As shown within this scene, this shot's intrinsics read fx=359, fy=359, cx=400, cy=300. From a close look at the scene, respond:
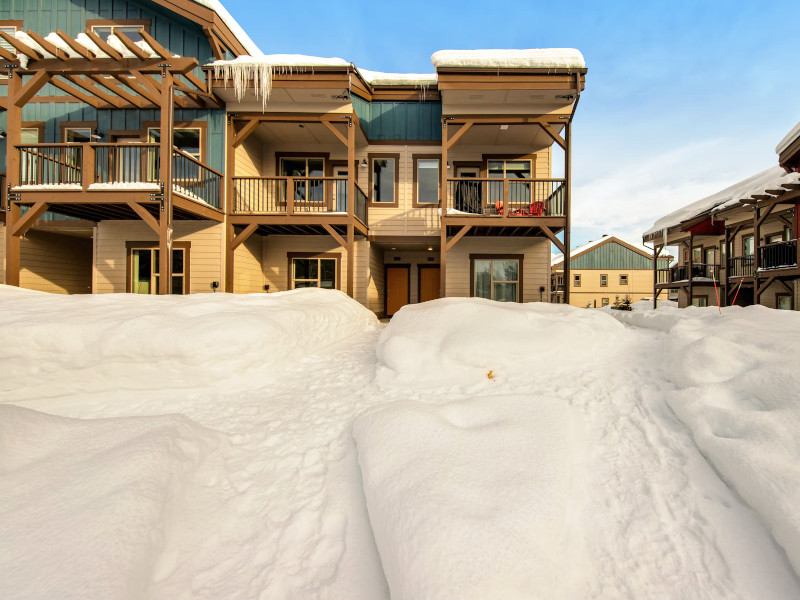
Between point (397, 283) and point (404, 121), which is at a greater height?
point (404, 121)

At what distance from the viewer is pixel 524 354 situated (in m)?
4.06

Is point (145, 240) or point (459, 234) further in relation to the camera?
point (145, 240)

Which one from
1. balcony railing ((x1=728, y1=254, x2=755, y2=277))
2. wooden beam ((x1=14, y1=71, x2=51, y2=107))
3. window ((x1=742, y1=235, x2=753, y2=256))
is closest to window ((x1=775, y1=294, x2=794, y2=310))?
balcony railing ((x1=728, y1=254, x2=755, y2=277))

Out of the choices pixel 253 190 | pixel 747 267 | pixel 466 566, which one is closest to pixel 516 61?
pixel 253 190

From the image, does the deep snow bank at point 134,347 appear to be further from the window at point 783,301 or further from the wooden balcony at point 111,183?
the window at point 783,301

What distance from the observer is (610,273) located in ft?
101

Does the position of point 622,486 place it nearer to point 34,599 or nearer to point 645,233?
point 34,599

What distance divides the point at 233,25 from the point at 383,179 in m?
6.12

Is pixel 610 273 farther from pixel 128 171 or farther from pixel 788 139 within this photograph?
pixel 128 171

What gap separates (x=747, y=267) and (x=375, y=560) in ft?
60.1

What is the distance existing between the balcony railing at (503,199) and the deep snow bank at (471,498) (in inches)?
321

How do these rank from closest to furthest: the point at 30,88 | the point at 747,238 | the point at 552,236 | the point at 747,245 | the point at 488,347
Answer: the point at 488,347 → the point at 30,88 → the point at 552,236 → the point at 747,238 → the point at 747,245

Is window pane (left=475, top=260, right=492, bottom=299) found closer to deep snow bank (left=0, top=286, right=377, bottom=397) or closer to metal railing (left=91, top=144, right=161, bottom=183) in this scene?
deep snow bank (left=0, top=286, right=377, bottom=397)

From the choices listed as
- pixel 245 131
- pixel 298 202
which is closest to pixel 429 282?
pixel 298 202
